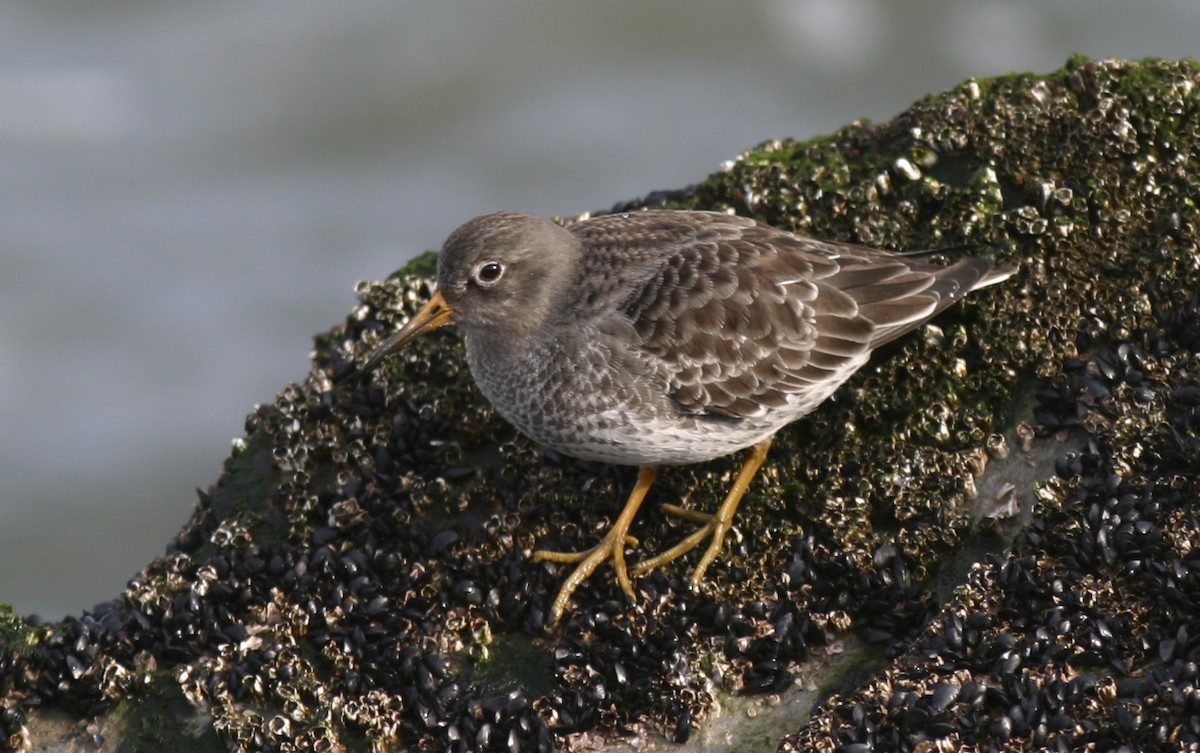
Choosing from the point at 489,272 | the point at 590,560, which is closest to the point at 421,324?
the point at 489,272

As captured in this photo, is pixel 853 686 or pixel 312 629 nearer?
pixel 853 686

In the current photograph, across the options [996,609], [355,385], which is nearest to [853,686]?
[996,609]

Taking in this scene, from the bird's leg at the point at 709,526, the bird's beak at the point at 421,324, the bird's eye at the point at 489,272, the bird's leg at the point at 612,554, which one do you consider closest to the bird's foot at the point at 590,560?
the bird's leg at the point at 612,554

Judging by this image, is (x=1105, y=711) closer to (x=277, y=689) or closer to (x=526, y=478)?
(x=526, y=478)

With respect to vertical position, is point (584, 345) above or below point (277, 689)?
above

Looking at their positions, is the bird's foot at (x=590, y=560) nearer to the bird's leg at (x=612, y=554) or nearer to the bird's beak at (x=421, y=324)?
the bird's leg at (x=612, y=554)

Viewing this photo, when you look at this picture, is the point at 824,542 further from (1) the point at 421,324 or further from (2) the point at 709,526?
(1) the point at 421,324
